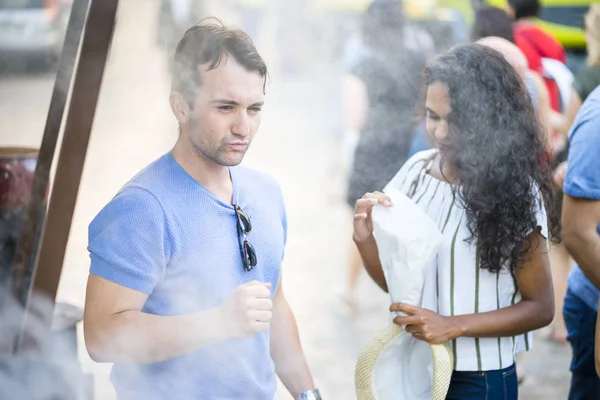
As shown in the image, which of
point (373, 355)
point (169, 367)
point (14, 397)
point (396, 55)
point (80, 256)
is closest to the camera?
point (169, 367)

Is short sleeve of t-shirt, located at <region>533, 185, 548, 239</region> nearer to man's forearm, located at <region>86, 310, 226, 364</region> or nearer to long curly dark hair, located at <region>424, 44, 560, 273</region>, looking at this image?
long curly dark hair, located at <region>424, 44, 560, 273</region>

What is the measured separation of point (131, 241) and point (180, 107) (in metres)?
0.32

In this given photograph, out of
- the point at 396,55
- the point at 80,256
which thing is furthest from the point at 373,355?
the point at 80,256

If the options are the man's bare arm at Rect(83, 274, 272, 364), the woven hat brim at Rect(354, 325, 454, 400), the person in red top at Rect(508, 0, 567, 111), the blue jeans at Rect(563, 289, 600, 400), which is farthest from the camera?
the person in red top at Rect(508, 0, 567, 111)

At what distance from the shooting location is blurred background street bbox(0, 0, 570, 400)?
12.9 feet

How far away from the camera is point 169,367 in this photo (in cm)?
160

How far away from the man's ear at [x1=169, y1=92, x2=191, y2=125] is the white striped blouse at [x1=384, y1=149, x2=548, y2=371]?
0.65 metres

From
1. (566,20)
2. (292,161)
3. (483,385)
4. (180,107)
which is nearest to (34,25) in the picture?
(292,161)

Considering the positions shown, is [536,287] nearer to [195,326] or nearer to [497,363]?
[497,363]

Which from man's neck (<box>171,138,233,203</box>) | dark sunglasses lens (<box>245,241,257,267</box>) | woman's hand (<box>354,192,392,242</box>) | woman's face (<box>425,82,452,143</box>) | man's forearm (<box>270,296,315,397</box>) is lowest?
man's forearm (<box>270,296,315,397</box>)

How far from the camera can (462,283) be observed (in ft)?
6.12

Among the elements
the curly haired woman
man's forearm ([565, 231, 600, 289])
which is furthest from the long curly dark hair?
man's forearm ([565, 231, 600, 289])

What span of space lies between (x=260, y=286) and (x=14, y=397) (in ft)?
3.01

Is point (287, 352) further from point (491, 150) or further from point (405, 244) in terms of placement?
point (491, 150)
